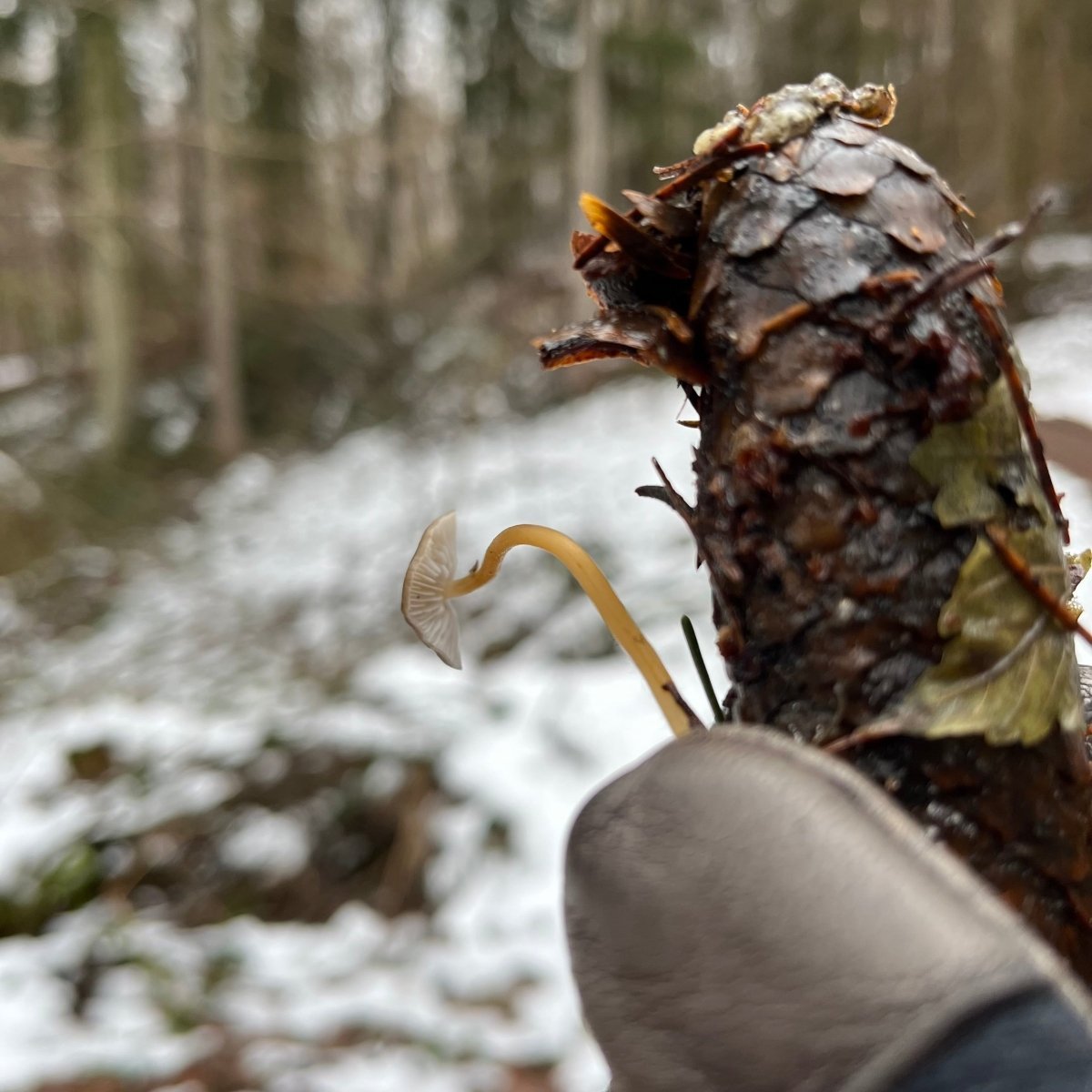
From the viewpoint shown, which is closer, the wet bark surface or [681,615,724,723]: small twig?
the wet bark surface

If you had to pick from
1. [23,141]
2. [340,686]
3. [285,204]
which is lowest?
[340,686]

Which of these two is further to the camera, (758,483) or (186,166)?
(186,166)

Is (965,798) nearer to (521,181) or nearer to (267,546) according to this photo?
(267,546)

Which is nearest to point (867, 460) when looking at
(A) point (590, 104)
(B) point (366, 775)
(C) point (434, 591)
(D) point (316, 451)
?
(C) point (434, 591)

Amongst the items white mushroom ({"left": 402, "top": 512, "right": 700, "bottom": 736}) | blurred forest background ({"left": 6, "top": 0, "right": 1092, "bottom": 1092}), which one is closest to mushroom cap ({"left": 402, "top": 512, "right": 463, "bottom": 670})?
white mushroom ({"left": 402, "top": 512, "right": 700, "bottom": 736})

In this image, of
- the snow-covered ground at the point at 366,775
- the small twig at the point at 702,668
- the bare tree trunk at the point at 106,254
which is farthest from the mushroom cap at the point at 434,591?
the bare tree trunk at the point at 106,254

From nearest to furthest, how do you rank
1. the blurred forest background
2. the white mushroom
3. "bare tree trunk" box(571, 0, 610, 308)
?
the white mushroom < the blurred forest background < "bare tree trunk" box(571, 0, 610, 308)

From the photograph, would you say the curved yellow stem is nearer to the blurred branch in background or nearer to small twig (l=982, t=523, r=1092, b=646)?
small twig (l=982, t=523, r=1092, b=646)

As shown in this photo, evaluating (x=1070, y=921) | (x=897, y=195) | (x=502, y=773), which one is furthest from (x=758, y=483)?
(x=502, y=773)
